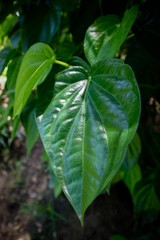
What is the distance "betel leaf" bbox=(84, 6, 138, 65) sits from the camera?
412 mm

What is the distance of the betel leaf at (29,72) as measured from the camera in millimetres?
350

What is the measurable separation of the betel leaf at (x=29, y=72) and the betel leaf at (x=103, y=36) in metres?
0.10

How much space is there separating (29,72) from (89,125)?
0.14m

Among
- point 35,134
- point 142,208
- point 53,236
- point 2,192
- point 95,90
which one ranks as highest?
point 95,90

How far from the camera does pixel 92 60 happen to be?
0.44 m

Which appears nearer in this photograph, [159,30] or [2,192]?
[159,30]

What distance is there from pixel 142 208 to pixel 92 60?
0.77 meters

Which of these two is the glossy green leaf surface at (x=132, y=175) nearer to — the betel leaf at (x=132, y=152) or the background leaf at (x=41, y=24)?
the betel leaf at (x=132, y=152)

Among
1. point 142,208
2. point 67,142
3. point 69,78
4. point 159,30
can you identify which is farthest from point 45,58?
point 142,208

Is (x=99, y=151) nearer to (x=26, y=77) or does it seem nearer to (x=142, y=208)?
(x=26, y=77)

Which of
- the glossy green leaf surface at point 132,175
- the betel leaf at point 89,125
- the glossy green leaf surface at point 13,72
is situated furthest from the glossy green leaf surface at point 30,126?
the glossy green leaf surface at point 132,175

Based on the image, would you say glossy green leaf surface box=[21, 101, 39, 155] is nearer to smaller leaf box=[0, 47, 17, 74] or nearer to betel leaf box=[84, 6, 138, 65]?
smaller leaf box=[0, 47, 17, 74]

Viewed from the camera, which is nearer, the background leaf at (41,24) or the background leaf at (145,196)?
the background leaf at (41,24)

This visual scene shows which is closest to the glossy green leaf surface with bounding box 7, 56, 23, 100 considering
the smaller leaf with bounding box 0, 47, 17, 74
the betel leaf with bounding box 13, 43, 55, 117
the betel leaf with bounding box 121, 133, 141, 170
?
the smaller leaf with bounding box 0, 47, 17, 74
